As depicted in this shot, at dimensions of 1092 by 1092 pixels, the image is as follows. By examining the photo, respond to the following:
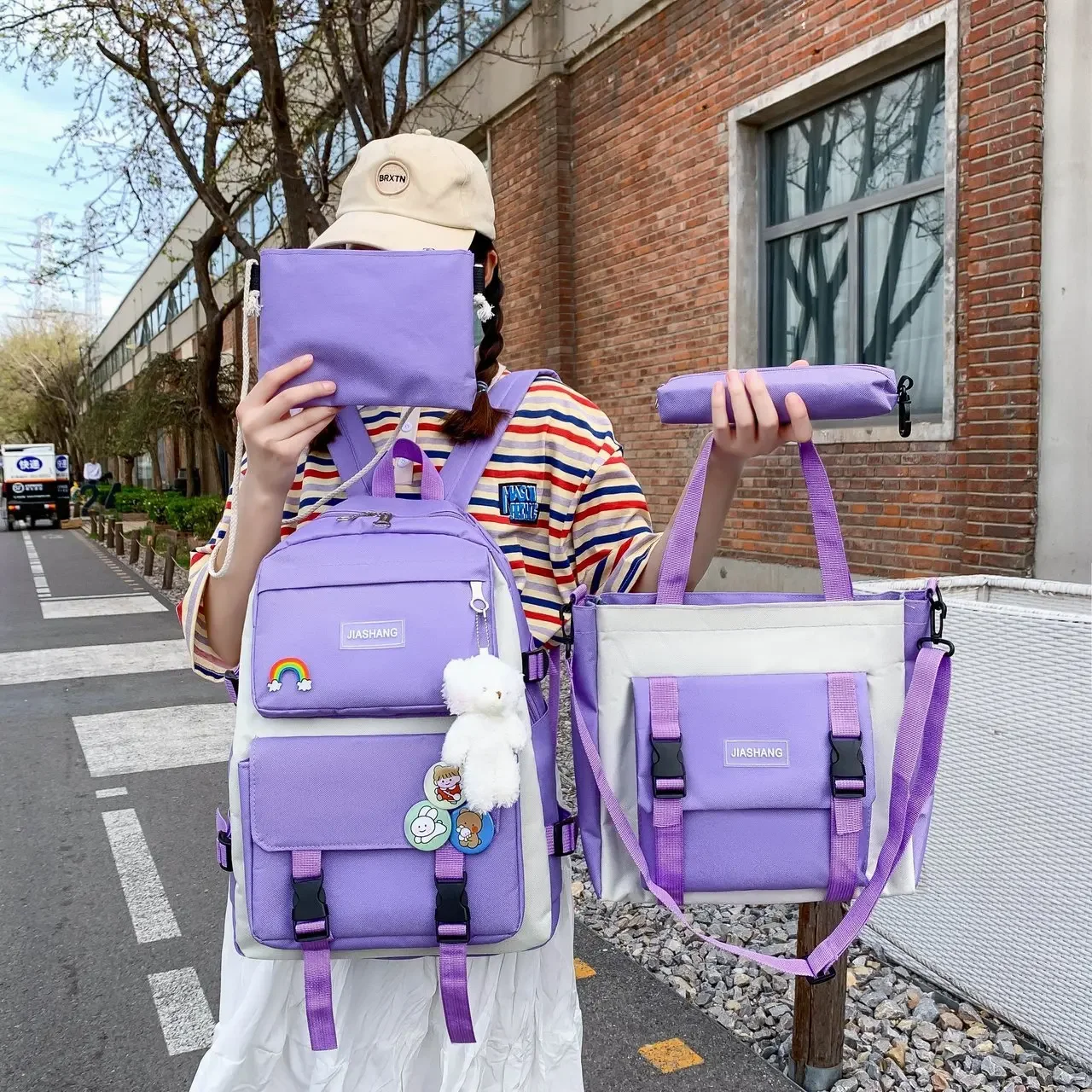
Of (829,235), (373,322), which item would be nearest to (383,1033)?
(373,322)

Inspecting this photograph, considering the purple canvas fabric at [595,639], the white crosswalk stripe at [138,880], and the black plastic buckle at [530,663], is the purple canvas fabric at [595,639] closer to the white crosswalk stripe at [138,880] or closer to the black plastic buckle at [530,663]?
the black plastic buckle at [530,663]

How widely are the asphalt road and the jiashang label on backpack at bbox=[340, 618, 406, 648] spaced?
2.57ft

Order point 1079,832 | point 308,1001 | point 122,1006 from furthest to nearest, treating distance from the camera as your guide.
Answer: point 122,1006, point 1079,832, point 308,1001

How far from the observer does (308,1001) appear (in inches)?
54.0

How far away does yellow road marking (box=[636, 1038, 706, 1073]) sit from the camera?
2.89m

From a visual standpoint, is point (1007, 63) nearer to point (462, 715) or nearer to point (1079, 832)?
point (1079, 832)

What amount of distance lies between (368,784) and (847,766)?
641 mm

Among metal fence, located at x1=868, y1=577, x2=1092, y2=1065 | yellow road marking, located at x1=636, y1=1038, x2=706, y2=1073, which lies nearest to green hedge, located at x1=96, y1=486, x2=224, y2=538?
yellow road marking, located at x1=636, y1=1038, x2=706, y2=1073

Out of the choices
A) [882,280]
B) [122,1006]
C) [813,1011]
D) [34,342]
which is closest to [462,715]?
[813,1011]

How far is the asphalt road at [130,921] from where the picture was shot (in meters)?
2.99

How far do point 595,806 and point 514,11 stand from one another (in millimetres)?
12005

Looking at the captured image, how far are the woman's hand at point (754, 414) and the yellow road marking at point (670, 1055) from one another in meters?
2.12

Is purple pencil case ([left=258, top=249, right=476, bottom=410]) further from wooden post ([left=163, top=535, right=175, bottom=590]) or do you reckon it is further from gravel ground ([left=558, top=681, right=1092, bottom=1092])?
wooden post ([left=163, top=535, right=175, bottom=590])

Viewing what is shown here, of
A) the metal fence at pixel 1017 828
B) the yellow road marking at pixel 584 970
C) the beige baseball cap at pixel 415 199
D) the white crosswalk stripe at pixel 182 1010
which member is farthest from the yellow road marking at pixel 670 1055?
the beige baseball cap at pixel 415 199
